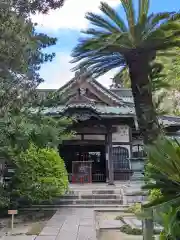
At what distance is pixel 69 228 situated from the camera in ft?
28.8

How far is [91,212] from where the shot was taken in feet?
37.9

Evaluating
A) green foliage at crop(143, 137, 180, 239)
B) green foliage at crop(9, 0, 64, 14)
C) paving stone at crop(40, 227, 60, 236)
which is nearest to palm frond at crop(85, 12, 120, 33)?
green foliage at crop(143, 137, 180, 239)

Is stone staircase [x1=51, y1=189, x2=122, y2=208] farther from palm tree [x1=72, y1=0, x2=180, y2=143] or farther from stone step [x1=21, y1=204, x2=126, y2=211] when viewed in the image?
palm tree [x1=72, y1=0, x2=180, y2=143]

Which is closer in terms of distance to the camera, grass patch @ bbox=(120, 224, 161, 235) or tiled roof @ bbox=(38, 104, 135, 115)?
grass patch @ bbox=(120, 224, 161, 235)

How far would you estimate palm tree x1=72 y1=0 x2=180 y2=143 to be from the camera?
3496 millimetres

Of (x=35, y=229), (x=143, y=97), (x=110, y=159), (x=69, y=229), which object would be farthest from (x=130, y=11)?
(x=110, y=159)

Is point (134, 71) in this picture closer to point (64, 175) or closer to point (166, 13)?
point (166, 13)

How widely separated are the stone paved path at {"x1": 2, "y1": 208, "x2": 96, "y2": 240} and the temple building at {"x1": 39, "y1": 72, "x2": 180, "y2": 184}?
6191 millimetres

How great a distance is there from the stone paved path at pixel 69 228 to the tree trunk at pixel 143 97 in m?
4.63

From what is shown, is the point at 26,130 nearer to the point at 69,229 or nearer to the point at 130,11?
the point at 69,229

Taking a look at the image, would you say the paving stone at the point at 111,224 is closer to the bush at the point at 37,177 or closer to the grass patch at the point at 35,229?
the grass patch at the point at 35,229

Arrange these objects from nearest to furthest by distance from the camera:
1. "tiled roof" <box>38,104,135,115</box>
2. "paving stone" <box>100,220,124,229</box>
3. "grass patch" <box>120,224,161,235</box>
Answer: "grass patch" <box>120,224,161,235</box> → "paving stone" <box>100,220,124,229</box> → "tiled roof" <box>38,104,135,115</box>

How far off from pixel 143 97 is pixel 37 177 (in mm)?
8858

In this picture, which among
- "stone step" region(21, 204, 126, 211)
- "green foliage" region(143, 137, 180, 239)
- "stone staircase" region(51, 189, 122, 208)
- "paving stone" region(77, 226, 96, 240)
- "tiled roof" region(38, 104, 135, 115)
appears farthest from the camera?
"tiled roof" region(38, 104, 135, 115)
